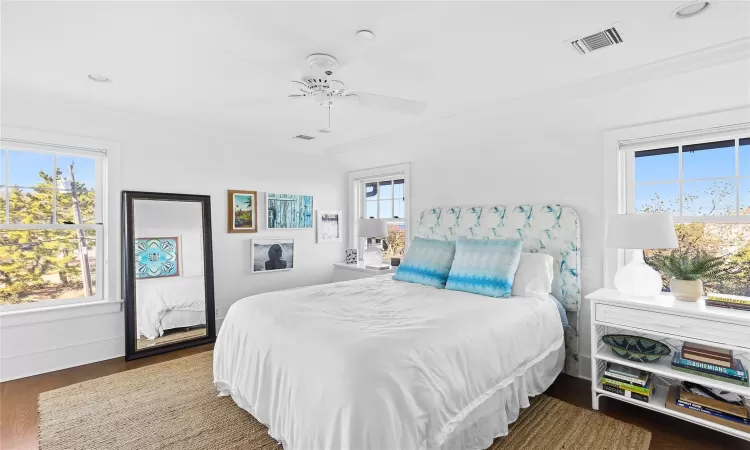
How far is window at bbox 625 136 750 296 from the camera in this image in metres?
2.52

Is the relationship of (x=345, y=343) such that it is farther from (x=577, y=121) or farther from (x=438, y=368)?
(x=577, y=121)

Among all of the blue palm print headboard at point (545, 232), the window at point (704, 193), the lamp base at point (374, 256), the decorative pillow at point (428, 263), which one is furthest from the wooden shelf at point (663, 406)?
the lamp base at point (374, 256)

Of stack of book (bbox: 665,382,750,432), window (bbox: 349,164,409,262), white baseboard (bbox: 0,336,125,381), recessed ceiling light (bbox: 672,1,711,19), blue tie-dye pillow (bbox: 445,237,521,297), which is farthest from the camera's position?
window (bbox: 349,164,409,262)

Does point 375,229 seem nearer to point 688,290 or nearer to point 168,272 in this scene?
point 168,272

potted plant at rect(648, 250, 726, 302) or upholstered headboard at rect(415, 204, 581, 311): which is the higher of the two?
→ upholstered headboard at rect(415, 204, 581, 311)

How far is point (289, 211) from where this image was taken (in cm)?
473

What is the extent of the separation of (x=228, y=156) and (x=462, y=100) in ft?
8.90

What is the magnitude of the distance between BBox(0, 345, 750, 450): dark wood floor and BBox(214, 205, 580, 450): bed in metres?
0.27

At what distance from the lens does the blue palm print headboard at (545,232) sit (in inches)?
121

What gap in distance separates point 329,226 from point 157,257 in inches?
85.6

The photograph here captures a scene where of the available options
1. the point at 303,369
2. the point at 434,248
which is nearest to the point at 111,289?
the point at 303,369

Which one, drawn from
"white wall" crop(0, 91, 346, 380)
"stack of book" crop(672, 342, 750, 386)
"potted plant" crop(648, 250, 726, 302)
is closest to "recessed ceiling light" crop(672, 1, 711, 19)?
"potted plant" crop(648, 250, 726, 302)

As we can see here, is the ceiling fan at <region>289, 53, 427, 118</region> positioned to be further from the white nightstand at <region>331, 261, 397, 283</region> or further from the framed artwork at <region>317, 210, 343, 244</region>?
the framed artwork at <region>317, 210, 343, 244</region>

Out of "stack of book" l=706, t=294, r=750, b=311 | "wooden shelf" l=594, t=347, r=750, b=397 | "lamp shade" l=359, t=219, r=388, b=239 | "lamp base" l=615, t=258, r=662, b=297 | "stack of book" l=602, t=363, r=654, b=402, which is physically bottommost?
"stack of book" l=602, t=363, r=654, b=402
